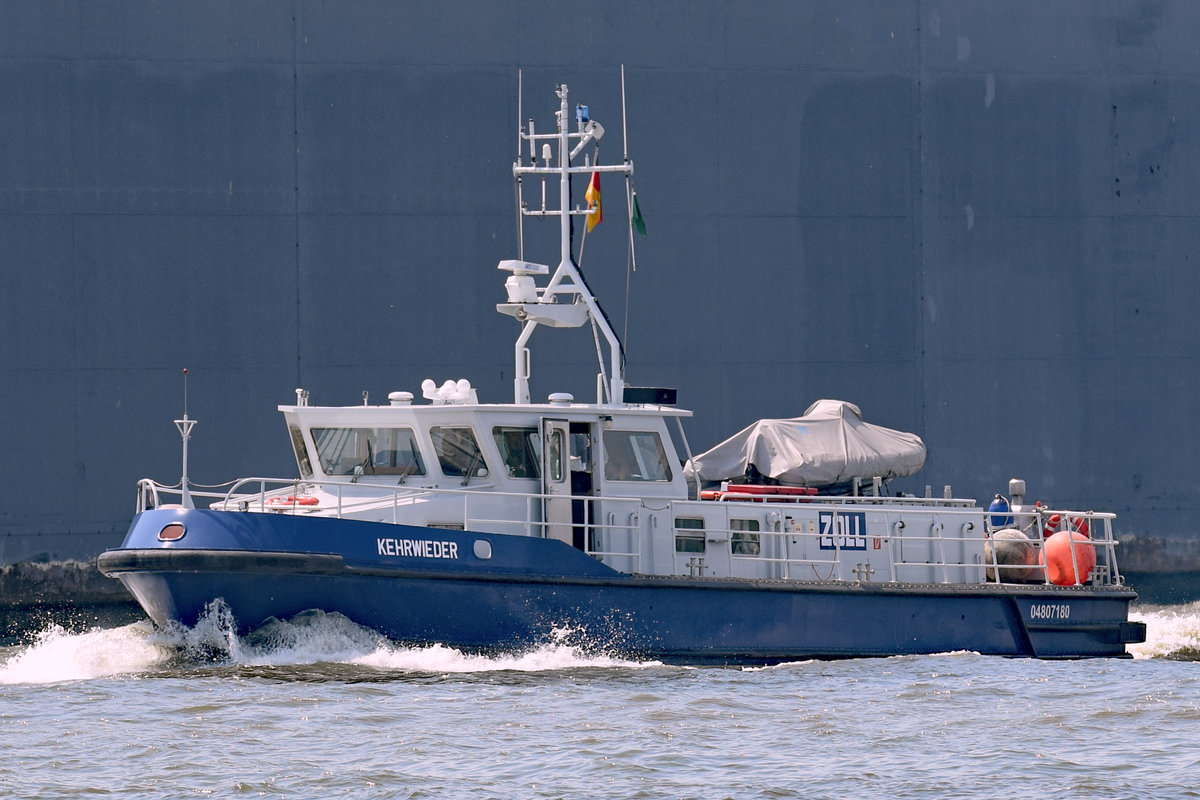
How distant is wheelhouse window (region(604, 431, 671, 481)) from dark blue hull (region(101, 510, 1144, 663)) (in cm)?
95

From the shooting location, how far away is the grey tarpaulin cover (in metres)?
13.6

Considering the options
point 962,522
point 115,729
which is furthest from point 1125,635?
point 115,729

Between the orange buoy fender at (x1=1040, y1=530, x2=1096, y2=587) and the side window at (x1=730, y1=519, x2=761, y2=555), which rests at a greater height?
the side window at (x1=730, y1=519, x2=761, y2=555)

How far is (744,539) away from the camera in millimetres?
12945

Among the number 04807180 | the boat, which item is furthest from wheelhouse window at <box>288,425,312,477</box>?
the number 04807180

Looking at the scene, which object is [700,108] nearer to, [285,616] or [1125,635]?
[1125,635]

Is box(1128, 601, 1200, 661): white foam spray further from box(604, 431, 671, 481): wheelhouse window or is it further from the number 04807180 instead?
box(604, 431, 671, 481): wheelhouse window

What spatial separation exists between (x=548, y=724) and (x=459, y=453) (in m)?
2.94

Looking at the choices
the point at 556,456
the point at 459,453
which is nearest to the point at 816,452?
the point at 556,456

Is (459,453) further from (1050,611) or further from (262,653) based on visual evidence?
(1050,611)

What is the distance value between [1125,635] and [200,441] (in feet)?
30.2

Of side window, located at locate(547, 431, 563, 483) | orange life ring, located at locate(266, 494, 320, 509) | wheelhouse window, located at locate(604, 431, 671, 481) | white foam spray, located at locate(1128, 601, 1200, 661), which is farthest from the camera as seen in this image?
white foam spray, located at locate(1128, 601, 1200, 661)

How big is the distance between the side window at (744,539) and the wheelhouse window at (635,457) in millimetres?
710

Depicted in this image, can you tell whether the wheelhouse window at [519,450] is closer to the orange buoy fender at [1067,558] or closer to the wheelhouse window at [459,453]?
the wheelhouse window at [459,453]
